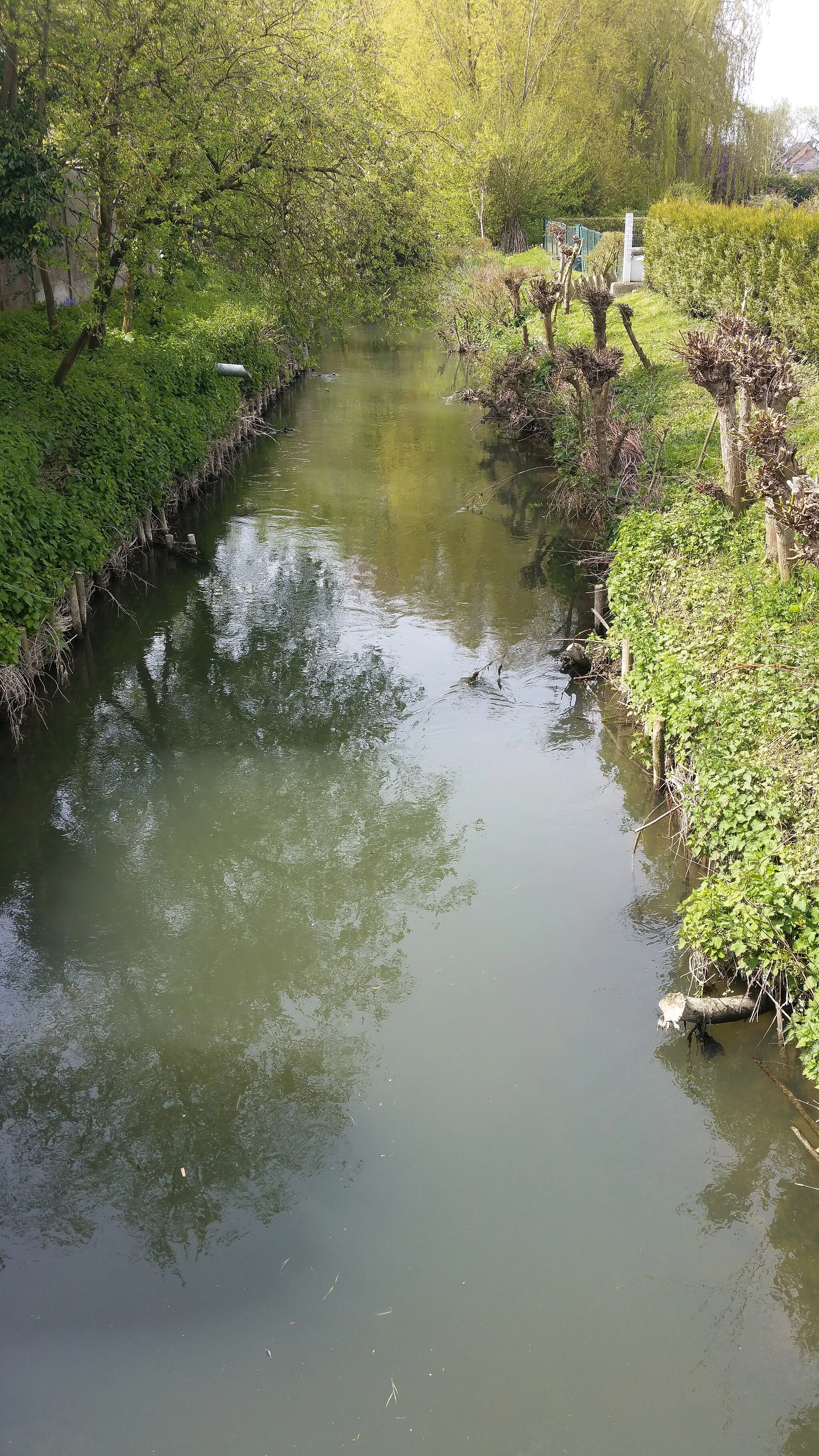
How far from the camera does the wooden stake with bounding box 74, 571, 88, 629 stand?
11344 millimetres

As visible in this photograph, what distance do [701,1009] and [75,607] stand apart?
27.6 ft

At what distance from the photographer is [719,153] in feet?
128

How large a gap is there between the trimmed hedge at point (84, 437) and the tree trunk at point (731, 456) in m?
7.04

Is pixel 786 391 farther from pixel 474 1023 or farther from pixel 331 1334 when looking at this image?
pixel 331 1334

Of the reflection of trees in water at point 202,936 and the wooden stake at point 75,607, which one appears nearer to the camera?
the reflection of trees in water at point 202,936

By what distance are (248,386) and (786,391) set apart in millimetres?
13719

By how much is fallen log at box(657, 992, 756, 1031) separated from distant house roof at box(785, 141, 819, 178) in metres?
57.5

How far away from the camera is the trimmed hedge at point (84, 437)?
33.0 feet

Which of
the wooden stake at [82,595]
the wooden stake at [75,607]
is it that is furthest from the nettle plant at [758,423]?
the wooden stake at [75,607]

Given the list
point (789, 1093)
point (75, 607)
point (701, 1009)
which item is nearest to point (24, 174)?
point (75, 607)

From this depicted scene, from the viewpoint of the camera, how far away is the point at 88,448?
12.5 m

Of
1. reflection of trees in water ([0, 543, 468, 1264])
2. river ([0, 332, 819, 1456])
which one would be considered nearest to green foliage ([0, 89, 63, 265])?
reflection of trees in water ([0, 543, 468, 1264])

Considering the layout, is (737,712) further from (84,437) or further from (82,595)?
(84,437)

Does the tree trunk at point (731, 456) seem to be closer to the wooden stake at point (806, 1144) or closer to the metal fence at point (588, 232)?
the wooden stake at point (806, 1144)
